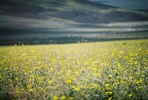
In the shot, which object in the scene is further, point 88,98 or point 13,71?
point 13,71

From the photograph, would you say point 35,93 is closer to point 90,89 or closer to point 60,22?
point 90,89

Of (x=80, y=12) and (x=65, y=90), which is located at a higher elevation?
(x=80, y=12)

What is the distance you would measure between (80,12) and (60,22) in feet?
45.5

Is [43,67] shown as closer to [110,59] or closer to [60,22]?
[110,59]

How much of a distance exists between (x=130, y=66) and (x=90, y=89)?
2.51 metres

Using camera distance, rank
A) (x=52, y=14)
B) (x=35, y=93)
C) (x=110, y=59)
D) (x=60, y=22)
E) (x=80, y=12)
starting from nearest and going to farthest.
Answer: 1. (x=35, y=93)
2. (x=110, y=59)
3. (x=60, y=22)
4. (x=52, y=14)
5. (x=80, y=12)

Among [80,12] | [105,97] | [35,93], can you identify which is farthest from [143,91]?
[80,12]

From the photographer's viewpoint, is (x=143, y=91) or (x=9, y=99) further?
(x=9, y=99)

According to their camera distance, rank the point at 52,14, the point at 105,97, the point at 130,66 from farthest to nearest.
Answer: the point at 52,14, the point at 130,66, the point at 105,97

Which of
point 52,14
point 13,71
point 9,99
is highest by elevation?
point 52,14

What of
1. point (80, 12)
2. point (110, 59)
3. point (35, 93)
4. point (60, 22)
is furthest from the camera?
point (80, 12)

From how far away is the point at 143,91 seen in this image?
505 centimetres

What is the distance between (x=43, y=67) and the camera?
6828 mm

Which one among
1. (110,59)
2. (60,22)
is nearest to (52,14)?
(60,22)
